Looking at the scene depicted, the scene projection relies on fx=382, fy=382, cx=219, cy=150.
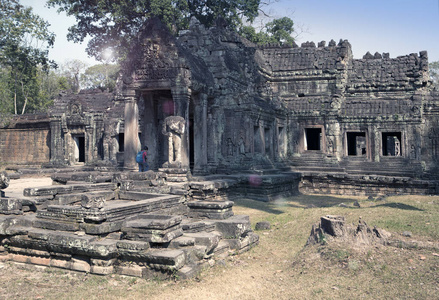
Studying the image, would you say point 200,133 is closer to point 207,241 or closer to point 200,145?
point 200,145

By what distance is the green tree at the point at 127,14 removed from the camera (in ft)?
81.8

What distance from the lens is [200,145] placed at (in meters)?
13.9

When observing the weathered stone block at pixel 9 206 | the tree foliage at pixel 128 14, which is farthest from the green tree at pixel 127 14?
the weathered stone block at pixel 9 206

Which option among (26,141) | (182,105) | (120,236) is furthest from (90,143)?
(120,236)

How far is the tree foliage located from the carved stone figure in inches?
570

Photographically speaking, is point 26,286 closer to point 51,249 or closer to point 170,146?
point 51,249

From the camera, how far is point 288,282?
548 centimetres

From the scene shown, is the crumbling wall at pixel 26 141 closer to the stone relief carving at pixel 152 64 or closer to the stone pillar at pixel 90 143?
the stone pillar at pixel 90 143

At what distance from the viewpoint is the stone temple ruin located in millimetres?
6203

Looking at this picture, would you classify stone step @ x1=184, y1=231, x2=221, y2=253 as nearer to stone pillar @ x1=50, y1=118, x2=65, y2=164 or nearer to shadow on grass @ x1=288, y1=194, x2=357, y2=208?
shadow on grass @ x1=288, y1=194, x2=357, y2=208

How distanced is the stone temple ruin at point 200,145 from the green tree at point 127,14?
5865mm

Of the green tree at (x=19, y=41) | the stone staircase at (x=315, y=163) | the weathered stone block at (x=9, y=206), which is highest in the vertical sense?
the green tree at (x=19, y=41)

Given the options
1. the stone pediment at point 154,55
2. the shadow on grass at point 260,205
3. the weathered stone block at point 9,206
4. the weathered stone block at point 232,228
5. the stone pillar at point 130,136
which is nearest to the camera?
the weathered stone block at point 232,228

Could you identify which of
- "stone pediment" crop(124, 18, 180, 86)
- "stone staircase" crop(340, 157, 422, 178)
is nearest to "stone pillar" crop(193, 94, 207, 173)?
"stone pediment" crop(124, 18, 180, 86)
